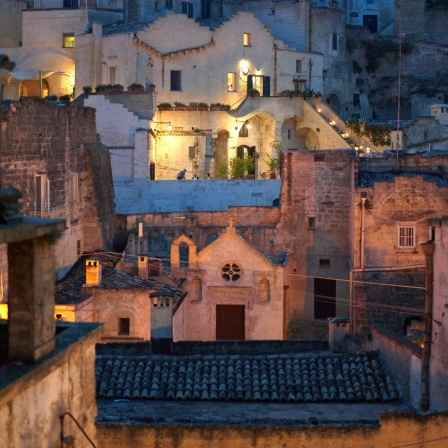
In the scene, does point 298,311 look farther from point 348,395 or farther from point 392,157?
point 348,395

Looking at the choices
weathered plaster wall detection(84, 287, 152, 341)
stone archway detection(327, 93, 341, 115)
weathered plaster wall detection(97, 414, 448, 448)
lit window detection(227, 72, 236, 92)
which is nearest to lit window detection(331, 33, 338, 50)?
stone archway detection(327, 93, 341, 115)

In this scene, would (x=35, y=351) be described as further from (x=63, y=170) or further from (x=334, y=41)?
(x=334, y=41)

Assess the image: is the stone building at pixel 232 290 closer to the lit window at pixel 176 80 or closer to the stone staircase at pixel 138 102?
the stone staircase at pixel 138 102

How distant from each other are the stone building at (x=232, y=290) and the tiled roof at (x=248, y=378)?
12.7 metres

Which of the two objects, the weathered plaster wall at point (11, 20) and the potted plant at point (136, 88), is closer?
the potted plant at point (136, 88)

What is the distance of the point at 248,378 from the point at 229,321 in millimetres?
14175

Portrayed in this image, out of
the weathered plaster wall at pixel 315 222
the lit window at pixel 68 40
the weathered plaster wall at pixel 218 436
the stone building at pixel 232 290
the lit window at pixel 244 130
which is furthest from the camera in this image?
the lit window at pixel 244 130

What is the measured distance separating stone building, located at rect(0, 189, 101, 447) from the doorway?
82.8 feet

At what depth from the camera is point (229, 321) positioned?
34875 mm

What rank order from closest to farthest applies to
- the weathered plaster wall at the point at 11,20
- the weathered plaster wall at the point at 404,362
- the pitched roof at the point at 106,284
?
the weathered plaster wall at the point at 404,362 → the pitched roof at the point at 106,284 → the weathered plaster wall at the point at 11,20

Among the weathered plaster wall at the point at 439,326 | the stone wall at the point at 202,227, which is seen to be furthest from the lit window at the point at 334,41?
the weathered plaster wall at the point at 439,326

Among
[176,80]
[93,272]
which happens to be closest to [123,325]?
[93,272]

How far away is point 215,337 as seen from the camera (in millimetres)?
34469

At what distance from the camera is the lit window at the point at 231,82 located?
56319 mm
